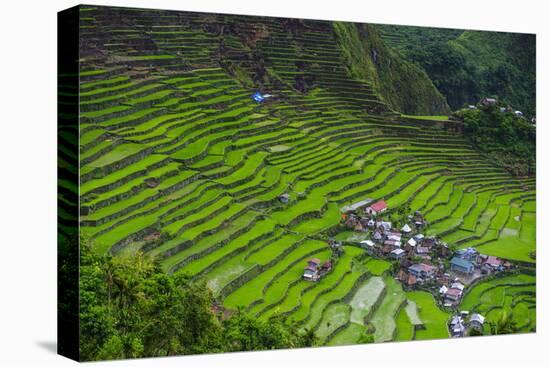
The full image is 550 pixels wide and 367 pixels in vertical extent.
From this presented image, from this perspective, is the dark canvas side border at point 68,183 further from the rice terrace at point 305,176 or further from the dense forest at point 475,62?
the dense forest at point 475,62

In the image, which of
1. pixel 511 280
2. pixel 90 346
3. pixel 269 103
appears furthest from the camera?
pixel 511 280

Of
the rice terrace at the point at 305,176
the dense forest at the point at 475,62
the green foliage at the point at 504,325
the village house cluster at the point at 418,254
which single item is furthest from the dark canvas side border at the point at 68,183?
the green foliage at the point at 504,325

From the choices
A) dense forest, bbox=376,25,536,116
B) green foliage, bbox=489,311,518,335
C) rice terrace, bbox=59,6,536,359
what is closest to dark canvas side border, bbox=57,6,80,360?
rice terrace, bbox=59,6,536,359

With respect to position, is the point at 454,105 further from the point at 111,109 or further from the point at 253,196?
the point at 111,109

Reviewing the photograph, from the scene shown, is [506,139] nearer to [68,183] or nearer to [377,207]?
[377,207]

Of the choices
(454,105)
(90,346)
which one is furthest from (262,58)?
(90,346)

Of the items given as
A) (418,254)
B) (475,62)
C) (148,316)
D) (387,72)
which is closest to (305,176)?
(418,254)
